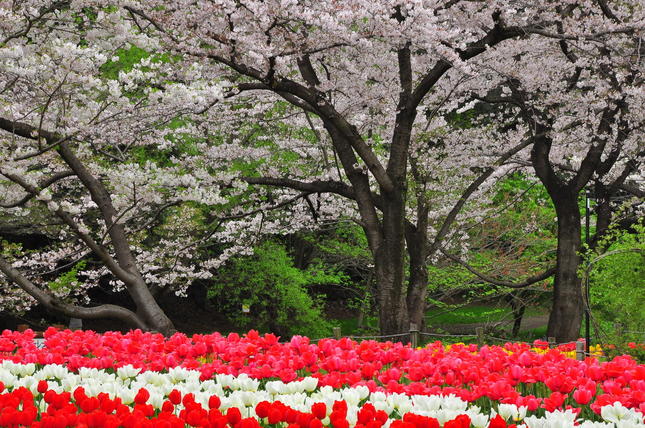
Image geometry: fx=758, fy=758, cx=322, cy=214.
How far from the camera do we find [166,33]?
10.6m

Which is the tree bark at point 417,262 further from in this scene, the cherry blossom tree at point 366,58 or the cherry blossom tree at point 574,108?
the cherry blossom tree at point 574,108

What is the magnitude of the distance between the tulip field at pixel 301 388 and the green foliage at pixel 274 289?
13.1 meters

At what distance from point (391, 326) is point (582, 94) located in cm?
710

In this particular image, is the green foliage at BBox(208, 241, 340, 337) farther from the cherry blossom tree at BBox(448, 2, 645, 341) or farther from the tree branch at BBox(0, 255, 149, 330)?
the tree branch at BBox(0, 255, 149, 330)

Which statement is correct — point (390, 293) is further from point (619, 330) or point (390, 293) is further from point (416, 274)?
point (619, 330)

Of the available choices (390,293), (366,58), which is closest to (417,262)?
(390,293)

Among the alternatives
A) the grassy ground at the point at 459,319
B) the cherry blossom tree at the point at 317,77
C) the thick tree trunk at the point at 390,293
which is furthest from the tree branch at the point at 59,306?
the grassy ground at the point at 459,319

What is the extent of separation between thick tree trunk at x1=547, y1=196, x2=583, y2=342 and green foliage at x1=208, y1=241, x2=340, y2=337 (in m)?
7.56

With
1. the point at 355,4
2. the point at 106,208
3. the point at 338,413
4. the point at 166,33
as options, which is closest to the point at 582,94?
the point at 355,4

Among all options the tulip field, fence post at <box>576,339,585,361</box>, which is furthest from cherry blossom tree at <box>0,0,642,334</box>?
fence post at <box>576,339,585,361</box>

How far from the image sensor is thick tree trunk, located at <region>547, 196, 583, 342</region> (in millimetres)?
13711

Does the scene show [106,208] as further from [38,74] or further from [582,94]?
[582,94]

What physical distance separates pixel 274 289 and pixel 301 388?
16.0m

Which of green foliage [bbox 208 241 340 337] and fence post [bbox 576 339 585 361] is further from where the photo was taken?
green foliage [bbox 208 241 340 337]
